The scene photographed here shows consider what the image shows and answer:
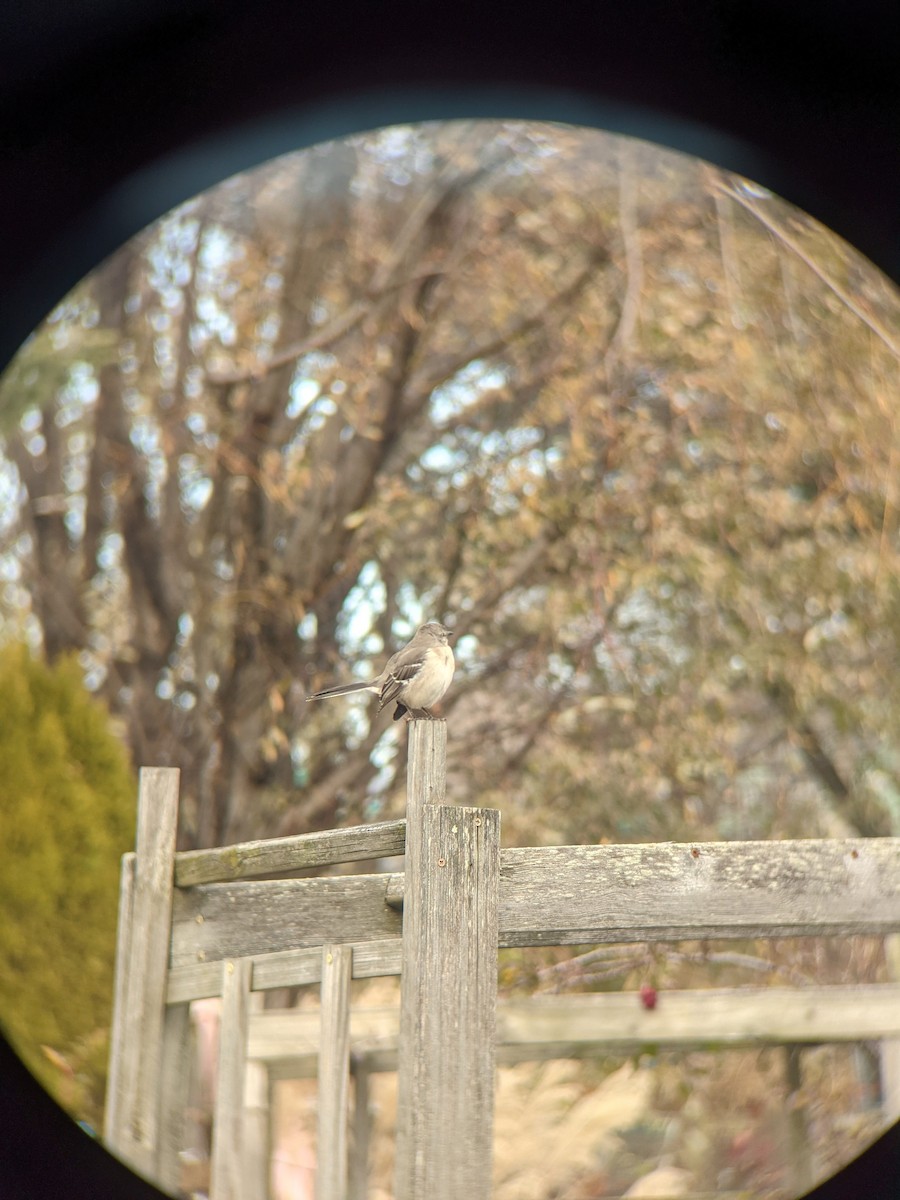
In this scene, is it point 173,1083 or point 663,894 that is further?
point 173,1083

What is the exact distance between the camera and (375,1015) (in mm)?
3381

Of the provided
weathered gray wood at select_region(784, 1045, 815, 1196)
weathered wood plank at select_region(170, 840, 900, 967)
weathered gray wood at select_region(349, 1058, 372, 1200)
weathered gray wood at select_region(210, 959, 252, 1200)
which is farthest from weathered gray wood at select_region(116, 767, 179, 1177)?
weathered gray wood at select_region(784, 1045, 815, 1196)

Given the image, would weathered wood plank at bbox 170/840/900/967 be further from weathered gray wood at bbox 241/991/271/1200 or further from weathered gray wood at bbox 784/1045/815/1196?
weathered gray wood at bbox 784/1045/815/1196

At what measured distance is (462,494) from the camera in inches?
170

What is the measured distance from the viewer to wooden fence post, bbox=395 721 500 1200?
1773 millimetres

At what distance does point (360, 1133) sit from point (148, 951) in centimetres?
130

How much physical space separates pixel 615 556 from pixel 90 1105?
2.41 m

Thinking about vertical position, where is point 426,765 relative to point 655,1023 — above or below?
above

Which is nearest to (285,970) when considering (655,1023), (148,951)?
(148,951)

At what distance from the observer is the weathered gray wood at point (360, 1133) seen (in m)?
3.41

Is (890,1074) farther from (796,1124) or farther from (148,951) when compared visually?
(148,951)

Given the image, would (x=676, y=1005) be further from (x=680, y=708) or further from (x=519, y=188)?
(x=519, y=188)

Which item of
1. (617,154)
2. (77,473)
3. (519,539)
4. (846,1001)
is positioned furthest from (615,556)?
(77,473)

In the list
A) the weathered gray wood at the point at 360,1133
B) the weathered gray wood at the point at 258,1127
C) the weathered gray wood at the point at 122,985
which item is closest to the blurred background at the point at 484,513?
the weathered gray wood at the point at 360,1133
